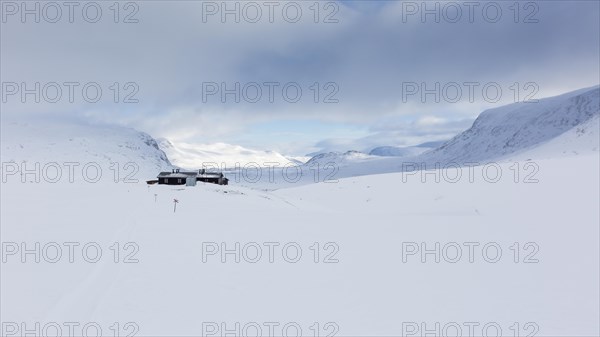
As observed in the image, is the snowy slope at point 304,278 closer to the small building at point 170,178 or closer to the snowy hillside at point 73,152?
the small building at point 170,178

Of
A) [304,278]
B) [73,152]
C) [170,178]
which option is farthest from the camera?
[73,152]

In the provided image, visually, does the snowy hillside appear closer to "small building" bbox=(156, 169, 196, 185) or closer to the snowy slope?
"small building" bbox=(156, 169, 196, 185)

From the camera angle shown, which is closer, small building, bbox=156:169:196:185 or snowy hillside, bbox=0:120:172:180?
small building, bbox=156:169:196:185

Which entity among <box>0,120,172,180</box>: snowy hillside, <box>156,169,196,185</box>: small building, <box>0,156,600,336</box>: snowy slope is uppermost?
<box>0,120,172,180</box>: snowy hillside

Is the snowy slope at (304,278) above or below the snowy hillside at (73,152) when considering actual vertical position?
below

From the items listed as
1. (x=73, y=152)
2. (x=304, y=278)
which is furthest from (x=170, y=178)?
(x=73, y=152)

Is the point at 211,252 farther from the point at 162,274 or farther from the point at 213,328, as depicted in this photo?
the point at 213,328

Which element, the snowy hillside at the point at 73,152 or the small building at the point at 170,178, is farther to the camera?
the snowy hillside at the point at 73,152

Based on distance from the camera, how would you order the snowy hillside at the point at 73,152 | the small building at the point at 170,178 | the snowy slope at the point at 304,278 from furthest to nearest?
1. the snowy hillside at the point at 73,152
2. the small building at the point at 170,178
3. the snowy slope at the point at 304,278

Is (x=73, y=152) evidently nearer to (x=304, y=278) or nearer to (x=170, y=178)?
(x=170, y=178)

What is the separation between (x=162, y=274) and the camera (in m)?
9.99

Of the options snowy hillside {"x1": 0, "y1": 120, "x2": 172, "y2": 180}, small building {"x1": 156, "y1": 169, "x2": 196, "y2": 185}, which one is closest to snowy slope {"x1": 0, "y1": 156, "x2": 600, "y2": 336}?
small building {"x1": 156, "y1": 169, "x2": 196, "y2": 185}

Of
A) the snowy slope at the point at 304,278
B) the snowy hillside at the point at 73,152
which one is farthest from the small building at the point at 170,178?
the snowy hillside at the point at 73,152

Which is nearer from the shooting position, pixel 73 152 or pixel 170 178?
pixel 170 178
